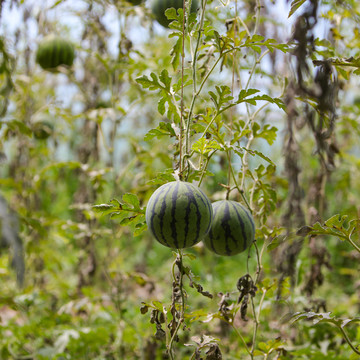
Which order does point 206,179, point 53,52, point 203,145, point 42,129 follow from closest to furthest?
point 203,145 < point 206,179 < point 53,52 < point 42,129

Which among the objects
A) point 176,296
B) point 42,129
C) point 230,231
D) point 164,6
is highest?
point 164,6

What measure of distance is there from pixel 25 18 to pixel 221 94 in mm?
2813

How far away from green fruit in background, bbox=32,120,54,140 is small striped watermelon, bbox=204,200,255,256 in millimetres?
3130

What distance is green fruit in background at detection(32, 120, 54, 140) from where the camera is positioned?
4287 mm

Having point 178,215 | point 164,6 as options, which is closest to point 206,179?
point 164,6

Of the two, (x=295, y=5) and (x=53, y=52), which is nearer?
(x=295, y=5)

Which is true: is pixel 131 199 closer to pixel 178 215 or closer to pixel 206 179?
pixel 178 215

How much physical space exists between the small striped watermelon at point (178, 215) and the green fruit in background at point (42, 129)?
3.22 metres

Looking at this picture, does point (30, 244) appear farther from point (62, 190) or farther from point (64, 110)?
point (62, 190)

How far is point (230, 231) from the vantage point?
152 centimetres

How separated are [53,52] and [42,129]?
45.2 inches

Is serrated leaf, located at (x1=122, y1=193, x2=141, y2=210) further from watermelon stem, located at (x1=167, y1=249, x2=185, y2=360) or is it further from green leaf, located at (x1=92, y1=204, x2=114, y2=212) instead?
watermelon stem, located at (x1=167, y1=249, x2=185, y2=360)

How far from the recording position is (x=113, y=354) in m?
3.12

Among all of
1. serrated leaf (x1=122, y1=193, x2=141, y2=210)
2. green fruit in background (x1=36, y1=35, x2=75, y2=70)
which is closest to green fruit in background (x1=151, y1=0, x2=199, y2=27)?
serrated leaf (x1=122, y1=193, x2=141, y2=210)
